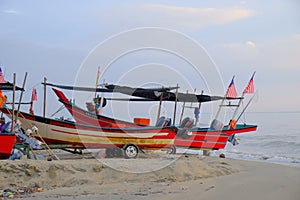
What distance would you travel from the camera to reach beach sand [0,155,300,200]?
635 cm

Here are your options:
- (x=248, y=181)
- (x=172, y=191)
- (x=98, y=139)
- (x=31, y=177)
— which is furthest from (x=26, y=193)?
(x=248, y=181)

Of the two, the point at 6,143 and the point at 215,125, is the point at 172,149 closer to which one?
the point at 215,125

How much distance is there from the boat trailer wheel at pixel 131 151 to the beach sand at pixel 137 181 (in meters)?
1.96

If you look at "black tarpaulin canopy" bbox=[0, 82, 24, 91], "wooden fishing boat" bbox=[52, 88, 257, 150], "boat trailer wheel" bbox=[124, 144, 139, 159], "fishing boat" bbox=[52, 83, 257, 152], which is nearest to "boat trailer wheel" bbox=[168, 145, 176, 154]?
"fishing boat" bbox=[52, 83, 257, 152]

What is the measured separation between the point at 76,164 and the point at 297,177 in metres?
5.47

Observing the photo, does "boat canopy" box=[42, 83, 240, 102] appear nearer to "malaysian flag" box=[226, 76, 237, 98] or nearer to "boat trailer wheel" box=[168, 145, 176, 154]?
"malaysian flag" box=[226, 76, 237, 98]

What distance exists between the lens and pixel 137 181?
737cm

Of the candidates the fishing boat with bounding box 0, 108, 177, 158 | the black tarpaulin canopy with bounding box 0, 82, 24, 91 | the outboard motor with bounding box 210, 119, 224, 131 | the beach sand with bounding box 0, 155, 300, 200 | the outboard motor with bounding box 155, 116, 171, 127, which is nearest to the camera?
the beach sand with bounding box 0, 155, 300, 200

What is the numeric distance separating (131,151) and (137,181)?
10.4 ft

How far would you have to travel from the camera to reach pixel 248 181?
8047 mm

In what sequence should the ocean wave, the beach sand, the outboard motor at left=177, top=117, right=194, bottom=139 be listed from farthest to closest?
1. the ocean wave
2. the outboard motor at left=177, top=117, right=194, bottom=139
3. the beach sand

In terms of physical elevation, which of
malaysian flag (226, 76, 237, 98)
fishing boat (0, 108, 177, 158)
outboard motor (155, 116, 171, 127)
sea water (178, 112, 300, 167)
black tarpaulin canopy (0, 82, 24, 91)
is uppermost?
malaysian flag (226, 76, 237, 98)

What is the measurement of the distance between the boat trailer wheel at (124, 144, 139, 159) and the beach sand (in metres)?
1.96

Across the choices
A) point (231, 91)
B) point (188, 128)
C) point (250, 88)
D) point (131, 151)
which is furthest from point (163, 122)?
point (250, 88)
